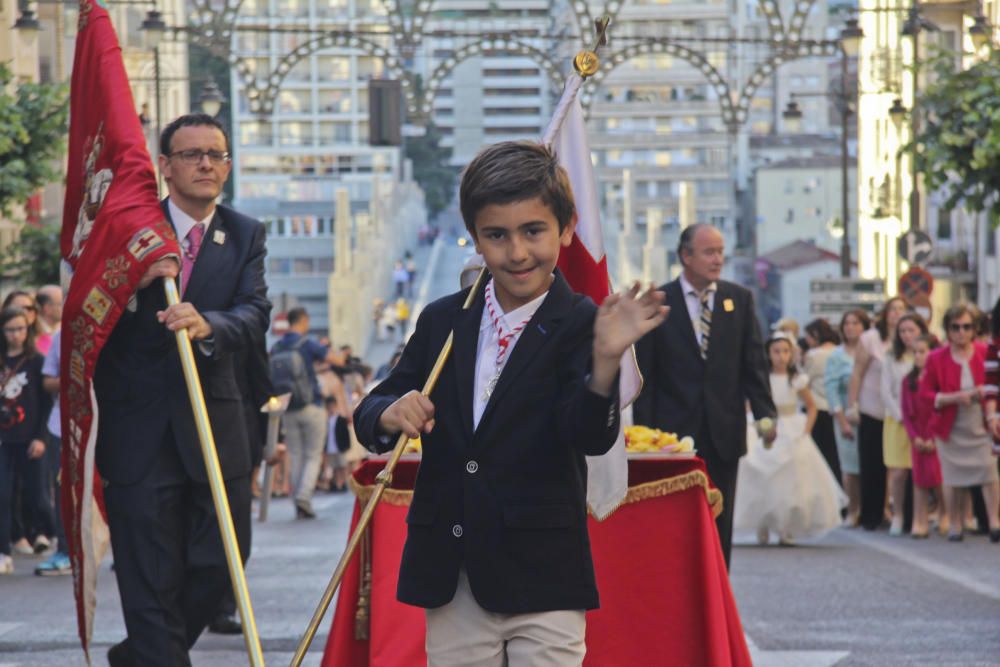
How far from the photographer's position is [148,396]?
7.14 metres

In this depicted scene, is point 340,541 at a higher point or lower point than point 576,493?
lower

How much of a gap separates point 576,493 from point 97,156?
3.07 metres

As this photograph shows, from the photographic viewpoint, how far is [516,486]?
517 cm

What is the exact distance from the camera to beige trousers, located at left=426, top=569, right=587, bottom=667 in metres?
5.11

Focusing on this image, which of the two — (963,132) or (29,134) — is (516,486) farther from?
(29,134)

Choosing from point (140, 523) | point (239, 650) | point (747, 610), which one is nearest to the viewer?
point (140, 523)

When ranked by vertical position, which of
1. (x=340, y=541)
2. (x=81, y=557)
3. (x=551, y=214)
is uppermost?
(x=551, y=214)

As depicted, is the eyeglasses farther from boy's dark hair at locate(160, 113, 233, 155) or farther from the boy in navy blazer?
the boy in navy blazer

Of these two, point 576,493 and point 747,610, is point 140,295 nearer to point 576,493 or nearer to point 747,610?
point 576,493

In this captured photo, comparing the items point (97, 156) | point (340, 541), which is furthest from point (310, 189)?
point (97, 156)

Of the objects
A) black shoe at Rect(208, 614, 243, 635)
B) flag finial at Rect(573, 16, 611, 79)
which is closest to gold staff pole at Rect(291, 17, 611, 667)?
flag finial at Rect(573, 16, 611, 79)

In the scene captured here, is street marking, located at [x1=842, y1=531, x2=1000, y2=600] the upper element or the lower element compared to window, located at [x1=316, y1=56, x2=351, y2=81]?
lower

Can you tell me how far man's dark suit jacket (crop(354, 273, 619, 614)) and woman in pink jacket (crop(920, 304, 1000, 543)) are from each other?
40.7 feet

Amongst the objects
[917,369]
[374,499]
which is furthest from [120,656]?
[917,369]
